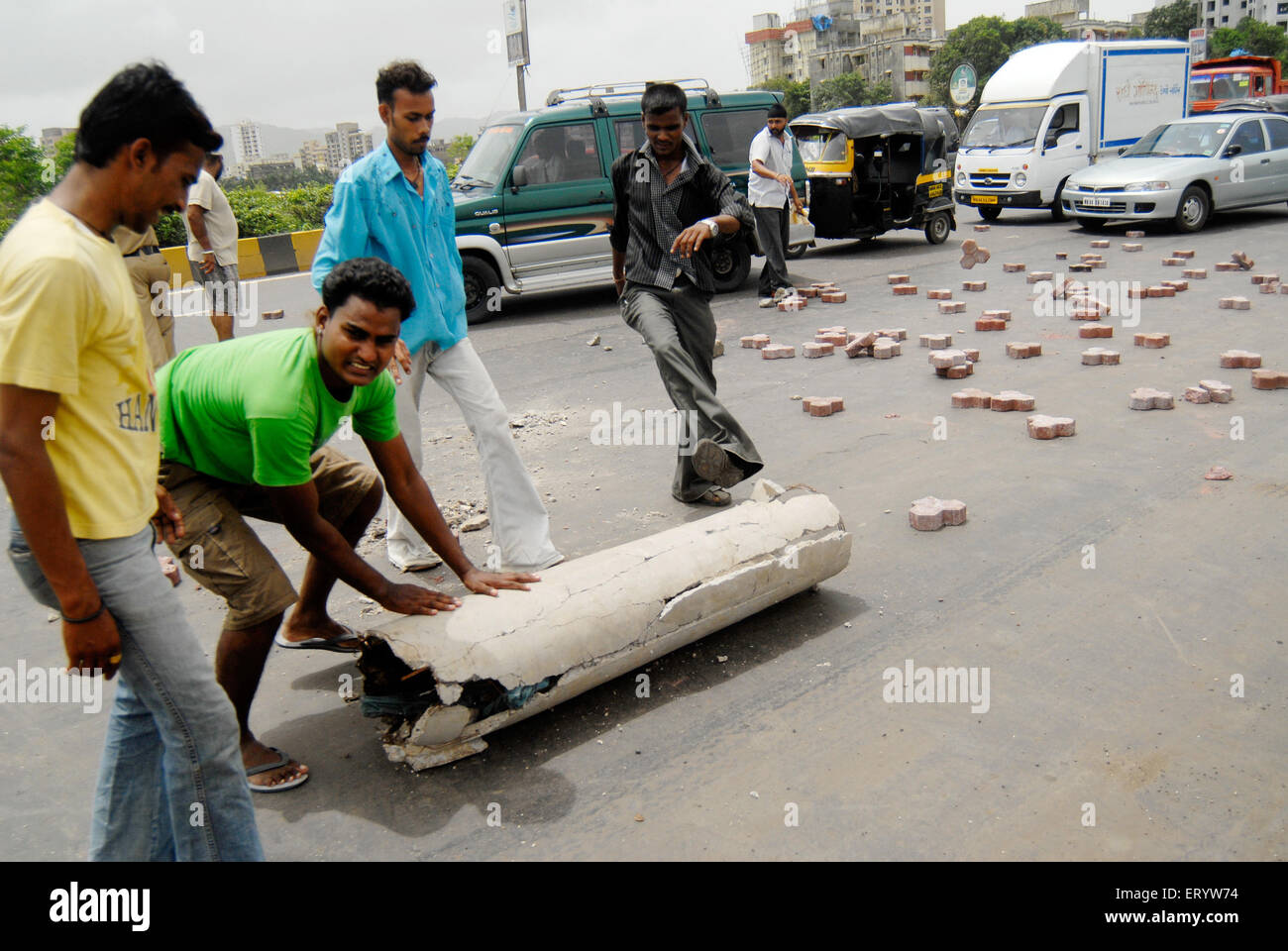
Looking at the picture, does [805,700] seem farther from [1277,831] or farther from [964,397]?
[964,397]

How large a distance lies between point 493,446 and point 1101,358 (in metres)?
5.63

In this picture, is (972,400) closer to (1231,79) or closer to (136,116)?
(136,116)

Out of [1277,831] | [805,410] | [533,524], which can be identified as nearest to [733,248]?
[805,410]

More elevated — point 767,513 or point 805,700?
point 767,513

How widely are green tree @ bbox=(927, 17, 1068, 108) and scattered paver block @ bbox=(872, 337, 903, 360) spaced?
93208 millimetres

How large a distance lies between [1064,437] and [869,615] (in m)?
2.83

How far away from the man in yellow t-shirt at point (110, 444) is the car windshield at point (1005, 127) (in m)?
19.1

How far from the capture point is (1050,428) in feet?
20.9

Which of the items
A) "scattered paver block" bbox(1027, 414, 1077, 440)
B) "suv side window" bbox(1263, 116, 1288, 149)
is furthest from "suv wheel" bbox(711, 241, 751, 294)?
"suv side window" bbox(1263, 116, 1288, 149)

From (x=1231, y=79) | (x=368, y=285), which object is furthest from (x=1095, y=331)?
(x=1231, y=79)

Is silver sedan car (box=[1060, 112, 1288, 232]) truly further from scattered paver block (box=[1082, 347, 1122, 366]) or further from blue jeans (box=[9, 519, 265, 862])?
blue jeans (box=[9, 519, 265, 862])

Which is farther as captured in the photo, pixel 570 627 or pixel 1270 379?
pixel 1270 379

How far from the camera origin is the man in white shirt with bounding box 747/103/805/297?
40.7ft

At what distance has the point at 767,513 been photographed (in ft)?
13.8
